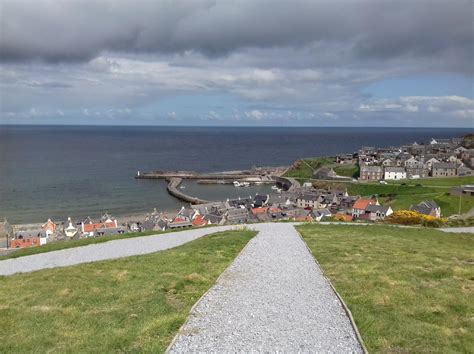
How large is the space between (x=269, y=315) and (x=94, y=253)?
1626 cm

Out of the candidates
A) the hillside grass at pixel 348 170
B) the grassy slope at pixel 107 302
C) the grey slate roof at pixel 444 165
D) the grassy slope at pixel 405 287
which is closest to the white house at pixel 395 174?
the grey slate roof at pixel 444 165

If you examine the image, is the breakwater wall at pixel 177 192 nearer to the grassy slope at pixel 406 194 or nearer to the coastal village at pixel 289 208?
the coastal village at pixel 289 208

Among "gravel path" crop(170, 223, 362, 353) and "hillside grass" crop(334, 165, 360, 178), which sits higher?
"gravel path" crop(170, 223, 362, 353)

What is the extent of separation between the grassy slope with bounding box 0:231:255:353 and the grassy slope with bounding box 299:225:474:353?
17.4 ft

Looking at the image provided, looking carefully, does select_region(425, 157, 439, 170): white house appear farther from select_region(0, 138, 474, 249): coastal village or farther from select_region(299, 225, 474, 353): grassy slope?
select_region(299, 225, 474, 353): grassy slope

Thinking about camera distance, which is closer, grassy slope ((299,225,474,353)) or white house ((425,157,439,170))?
grassy slope ((299,225,474,353))

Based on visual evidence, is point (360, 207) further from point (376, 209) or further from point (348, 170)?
point (348, 170)

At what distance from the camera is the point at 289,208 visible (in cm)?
7200

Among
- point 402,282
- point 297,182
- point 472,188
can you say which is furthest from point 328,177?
point 402,282

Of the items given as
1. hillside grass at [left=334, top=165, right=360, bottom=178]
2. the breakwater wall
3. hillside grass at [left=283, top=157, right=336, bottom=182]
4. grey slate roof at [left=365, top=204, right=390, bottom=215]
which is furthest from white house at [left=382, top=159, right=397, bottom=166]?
grey slate roof at [left=365, top=204, right=390, bottom=215]

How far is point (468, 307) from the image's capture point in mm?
12727

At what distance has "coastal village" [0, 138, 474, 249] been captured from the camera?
53050mm

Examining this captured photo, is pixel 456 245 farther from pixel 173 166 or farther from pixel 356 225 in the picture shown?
pixel 173 166

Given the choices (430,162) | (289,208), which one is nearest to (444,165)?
(430,162)
